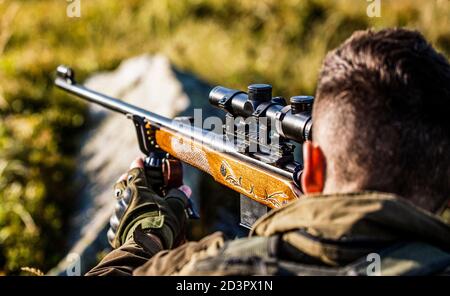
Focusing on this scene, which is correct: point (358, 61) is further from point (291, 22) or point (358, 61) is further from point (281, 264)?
point (291, 22)

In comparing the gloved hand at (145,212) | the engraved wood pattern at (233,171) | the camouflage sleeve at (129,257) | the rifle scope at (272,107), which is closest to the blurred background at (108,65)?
the engraved wood pattern at (233,171)

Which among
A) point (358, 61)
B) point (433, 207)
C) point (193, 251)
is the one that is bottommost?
point (193, 251)

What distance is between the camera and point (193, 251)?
94.0 inches

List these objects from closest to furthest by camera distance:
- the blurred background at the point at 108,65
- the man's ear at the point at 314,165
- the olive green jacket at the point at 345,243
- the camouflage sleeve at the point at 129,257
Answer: the olive green jacket at the point at 345,243 < the man's ear at the point at 314,165 < the camouflage sleeve at the point at 129,257 < the blurred background at the point at 108,65

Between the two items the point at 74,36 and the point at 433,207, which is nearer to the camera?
the point at 433,207

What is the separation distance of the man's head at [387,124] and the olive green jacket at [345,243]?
0.13 meters

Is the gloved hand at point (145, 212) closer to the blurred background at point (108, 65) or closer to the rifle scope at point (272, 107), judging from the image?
the rifle scope at point (272, 107)

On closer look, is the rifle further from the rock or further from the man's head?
the rock

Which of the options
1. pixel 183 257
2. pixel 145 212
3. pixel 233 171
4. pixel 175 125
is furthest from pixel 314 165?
pixel 175 125

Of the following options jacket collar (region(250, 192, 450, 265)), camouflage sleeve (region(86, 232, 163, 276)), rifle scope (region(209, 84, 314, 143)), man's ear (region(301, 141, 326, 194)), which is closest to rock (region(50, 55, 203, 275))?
rifle scope (region(209, 84, 314, 143))

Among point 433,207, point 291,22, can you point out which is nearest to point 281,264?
point 433,207

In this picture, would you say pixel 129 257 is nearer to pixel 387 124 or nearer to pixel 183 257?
pixel 183 257

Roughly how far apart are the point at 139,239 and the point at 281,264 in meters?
1.46

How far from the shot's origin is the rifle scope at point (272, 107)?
3.35 m
